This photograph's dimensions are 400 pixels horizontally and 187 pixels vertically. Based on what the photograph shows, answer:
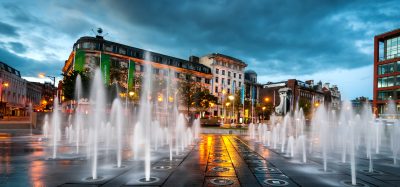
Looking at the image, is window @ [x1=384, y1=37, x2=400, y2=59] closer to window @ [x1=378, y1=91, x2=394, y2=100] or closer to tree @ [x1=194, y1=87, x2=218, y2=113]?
window @ [x1=378, y1=91, x2=394, y2=100]

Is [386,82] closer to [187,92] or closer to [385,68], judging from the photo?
[385,68]

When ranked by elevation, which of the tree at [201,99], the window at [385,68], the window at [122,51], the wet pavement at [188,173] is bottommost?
the wet pavement at [188,173]

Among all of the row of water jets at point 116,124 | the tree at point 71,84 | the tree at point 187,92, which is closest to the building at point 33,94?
the row of water jets at point 116,124

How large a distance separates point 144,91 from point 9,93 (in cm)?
6376

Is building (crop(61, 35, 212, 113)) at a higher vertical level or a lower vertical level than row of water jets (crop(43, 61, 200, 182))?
higher

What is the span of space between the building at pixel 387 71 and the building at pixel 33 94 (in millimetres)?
122753

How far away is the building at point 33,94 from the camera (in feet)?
405

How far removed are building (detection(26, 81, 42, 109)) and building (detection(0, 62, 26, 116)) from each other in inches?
380

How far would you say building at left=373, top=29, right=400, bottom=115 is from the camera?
7191 cm

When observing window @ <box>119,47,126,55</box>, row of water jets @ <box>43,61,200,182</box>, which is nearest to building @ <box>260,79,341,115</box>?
window @ <box>119,47,126,55</box>

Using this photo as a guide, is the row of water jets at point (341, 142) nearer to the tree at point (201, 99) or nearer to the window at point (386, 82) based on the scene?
the tree at point (201, 99)

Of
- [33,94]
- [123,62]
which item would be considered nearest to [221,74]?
[123,62]

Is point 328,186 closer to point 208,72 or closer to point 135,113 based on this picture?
point 135,113

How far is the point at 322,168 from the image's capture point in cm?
1245
